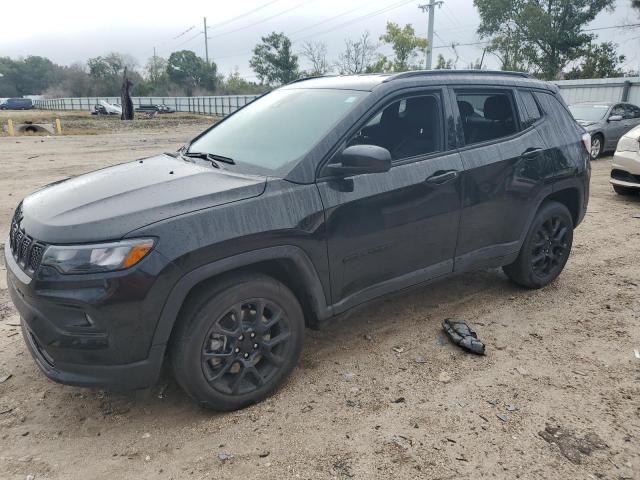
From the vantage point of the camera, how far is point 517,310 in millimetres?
4254

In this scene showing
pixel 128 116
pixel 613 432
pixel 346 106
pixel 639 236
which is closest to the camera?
pixel 613 432

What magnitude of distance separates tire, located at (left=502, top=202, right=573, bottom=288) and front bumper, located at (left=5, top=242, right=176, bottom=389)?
315 centimetres

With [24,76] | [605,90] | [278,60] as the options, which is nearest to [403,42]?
[278,60]

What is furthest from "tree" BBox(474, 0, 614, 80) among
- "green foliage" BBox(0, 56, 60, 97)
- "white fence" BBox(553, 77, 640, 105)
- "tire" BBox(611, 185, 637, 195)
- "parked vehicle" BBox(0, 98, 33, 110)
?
"green foliage" BBox(0, 56, 60, 97)

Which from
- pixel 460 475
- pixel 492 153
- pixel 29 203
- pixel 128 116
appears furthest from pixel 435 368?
pixel 128 116

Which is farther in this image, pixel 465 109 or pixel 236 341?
pixel 465 109

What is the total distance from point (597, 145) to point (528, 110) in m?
10.5

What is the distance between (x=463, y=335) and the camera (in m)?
3.72

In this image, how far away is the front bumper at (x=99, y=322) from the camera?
2.36 meters

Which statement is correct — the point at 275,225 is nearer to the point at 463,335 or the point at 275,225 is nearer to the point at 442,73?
the point at 463,335

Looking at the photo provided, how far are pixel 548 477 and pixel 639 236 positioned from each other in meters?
5.10

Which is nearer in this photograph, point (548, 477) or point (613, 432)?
point (548, 477)

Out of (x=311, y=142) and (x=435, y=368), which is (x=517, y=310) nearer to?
(x=435, y=368)

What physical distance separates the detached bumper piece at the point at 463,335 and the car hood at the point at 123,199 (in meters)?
1.87
